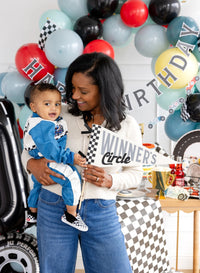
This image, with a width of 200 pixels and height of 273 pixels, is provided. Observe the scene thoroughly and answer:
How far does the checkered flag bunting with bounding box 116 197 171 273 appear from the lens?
1.34m

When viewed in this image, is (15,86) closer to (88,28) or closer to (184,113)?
(88,28)

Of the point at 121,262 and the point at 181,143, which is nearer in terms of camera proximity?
the point at 121,262

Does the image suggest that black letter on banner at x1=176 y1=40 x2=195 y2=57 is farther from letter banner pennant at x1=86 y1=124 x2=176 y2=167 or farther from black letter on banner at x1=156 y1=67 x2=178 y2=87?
letter banner pennant at x1=86 y1=124 x2=176 y2=167

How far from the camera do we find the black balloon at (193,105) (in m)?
1.77

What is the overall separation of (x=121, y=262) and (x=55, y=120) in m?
0.58

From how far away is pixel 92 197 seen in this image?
39.5 inches

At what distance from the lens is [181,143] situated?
1.89 metres

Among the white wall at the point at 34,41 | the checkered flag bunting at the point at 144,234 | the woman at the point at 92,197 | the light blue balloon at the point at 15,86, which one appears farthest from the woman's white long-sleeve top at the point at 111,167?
the white wall at the point at 34,41

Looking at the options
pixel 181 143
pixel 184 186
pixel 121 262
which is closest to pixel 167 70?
pixel 181 143

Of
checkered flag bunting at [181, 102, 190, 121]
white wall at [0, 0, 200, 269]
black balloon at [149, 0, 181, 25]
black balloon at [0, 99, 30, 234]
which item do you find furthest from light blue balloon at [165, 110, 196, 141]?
black balloon at [0, 99, 30, 234]

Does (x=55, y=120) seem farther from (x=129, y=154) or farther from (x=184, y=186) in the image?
(x=184, y=186)

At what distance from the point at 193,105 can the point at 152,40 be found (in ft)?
1.56

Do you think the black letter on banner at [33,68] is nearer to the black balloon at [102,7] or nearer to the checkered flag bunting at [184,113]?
the black balloon at [102,7]

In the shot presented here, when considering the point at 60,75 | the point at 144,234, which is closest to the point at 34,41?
the point at 60,75
